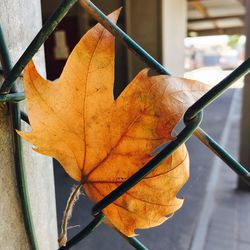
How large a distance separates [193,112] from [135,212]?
0.14 metres

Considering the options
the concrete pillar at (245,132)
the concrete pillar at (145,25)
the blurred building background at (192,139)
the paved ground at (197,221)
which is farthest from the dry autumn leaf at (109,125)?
the concrete pillar at (145,25)

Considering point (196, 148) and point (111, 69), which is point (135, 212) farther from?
point (196, 148)

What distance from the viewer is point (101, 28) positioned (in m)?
0.35

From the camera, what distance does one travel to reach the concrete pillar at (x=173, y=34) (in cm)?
503

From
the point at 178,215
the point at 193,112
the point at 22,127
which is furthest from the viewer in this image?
the point at 178,215

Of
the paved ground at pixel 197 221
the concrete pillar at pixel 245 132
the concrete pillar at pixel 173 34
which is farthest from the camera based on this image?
the concrete pillar at pixel 173 34

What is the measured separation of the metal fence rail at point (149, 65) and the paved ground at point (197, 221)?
1777mm

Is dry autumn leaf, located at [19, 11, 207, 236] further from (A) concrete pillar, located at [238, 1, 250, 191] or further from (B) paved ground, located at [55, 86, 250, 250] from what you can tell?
(A) concrete pillar, located at [238, 1, 250, 191]

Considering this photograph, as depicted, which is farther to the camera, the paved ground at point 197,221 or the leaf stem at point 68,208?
the paved ground at point 197,221

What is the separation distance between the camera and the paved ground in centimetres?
206

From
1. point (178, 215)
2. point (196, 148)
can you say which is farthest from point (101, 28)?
point (196, 148)

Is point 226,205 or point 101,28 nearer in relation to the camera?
point 101,28

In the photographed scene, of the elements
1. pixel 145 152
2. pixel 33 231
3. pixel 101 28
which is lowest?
pixel 33 231

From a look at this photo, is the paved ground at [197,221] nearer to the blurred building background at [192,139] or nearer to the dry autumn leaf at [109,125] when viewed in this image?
the blurred building background at [192,139]
